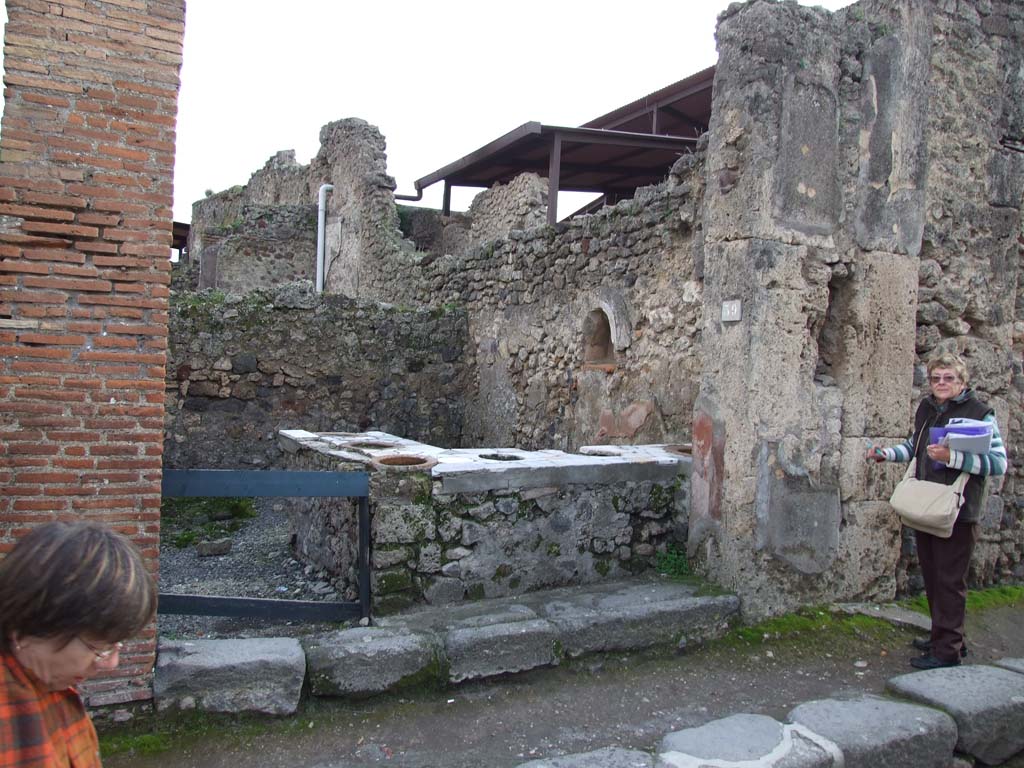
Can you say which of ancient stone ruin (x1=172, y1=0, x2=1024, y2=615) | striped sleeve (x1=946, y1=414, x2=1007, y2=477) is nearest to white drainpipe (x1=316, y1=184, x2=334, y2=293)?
ancient stone ruin (x1=172, y1=0, x2=1024, y2=615)

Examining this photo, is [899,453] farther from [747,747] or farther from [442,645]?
[442,645]

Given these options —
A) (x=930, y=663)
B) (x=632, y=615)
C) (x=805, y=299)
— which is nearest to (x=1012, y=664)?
(x=930, y=663)

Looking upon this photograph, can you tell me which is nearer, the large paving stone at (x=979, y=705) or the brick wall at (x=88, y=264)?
the brick wall at (x=88, y=264)

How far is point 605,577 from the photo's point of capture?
191 inches

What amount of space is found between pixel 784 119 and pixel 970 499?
2.33 m

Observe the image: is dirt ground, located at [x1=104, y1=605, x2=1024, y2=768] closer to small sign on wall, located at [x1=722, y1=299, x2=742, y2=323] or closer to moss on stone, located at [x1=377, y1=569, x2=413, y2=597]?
moss on stone, located at [x1=377, y1=569, x2=413, y2=597]

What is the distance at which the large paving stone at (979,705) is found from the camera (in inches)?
136

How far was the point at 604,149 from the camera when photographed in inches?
507

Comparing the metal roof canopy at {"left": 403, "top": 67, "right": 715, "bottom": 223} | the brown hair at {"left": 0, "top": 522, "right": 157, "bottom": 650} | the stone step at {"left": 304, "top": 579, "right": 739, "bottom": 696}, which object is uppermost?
the metal roof canopy at {"left": 403, "top": 67, "right": 715, "bottom": 223}

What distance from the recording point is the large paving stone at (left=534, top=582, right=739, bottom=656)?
4.04 metres

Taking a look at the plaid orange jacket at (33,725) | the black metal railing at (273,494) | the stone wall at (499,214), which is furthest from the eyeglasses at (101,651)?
the stone wall at (499,214)

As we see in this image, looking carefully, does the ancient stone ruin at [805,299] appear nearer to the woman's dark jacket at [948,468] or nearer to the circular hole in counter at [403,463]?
the circular hole in counter at [403,463]

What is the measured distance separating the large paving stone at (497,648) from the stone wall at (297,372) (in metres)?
5.16

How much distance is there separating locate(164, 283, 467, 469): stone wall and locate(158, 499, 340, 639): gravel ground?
4.78 ft
